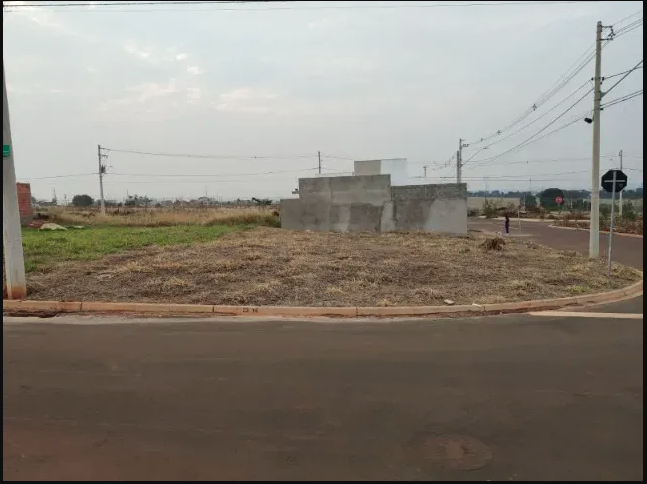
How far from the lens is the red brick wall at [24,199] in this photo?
2631 centimetres

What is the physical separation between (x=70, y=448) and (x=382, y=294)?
19.6 feet

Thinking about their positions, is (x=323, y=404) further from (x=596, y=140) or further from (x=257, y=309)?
(x=596, y=140)

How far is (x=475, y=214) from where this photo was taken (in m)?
65.2

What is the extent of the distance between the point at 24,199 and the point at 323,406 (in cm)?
2986

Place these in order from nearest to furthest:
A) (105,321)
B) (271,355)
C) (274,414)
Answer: (274,414) < (271,355) < (105,321)

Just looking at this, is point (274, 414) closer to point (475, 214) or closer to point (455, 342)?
point (455, 342)

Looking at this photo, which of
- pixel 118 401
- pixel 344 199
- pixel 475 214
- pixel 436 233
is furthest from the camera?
pixel 475 214

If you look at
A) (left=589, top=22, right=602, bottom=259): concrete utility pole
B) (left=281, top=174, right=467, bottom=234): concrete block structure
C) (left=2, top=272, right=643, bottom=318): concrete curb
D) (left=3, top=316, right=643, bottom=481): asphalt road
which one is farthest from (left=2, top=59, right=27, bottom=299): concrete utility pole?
(left=281, top=174, right=467, bottom=234): concrete block structure

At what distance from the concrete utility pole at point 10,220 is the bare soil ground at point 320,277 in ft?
1.18

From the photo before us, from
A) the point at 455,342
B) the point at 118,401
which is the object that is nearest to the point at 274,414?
the point at 118,401

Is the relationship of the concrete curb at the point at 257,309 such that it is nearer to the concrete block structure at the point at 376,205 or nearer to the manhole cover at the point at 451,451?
the manhole cover at the point at 451,451

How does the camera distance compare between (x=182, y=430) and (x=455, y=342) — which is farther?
(x=455, y=342)

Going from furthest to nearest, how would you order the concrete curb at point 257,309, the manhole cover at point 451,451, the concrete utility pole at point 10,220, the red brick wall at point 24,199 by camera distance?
the red brick wall at point 24,199 → the concrete utility pole at point 10,220 → the concrete curb at point 257,309 → the manhole cover at point 451,451

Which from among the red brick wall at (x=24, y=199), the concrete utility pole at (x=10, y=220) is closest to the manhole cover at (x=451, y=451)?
the concrete utility pole at (x=10, y=220)
